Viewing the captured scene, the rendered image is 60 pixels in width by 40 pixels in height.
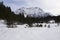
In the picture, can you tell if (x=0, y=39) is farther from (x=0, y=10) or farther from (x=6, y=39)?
(x=0, y=10)

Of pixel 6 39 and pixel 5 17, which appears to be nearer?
pixel 6 39

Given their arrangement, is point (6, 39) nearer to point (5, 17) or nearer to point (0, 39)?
point (0, 39)

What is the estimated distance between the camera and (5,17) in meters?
37.1

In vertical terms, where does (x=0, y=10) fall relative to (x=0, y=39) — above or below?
above

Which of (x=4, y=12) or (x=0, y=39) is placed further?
(x=4, y=12)

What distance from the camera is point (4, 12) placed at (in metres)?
37.7

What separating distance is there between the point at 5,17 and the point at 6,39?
29817 millimetres

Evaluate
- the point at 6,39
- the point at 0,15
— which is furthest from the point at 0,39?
the point at 0,15

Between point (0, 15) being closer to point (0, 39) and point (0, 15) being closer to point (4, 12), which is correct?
point (4, 12)

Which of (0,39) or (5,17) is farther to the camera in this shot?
(5,17)

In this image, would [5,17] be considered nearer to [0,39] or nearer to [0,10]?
[0,10]

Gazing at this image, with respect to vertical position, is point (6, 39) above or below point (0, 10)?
below

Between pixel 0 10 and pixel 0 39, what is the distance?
3025 cm

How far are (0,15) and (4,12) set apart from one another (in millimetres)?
2209
